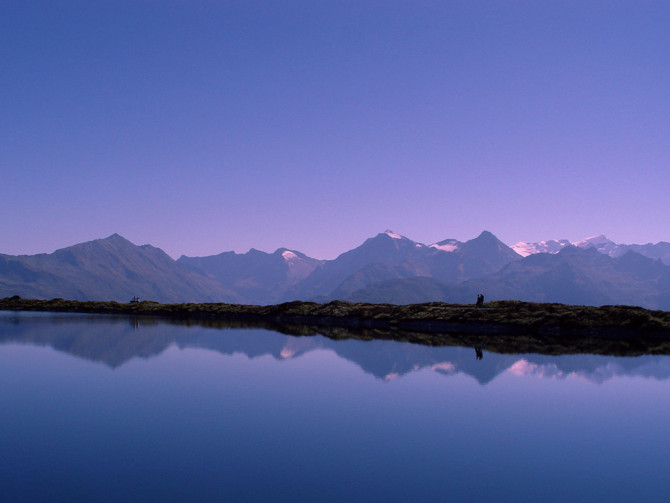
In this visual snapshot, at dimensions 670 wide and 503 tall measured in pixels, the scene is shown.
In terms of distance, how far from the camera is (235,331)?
3278 inches

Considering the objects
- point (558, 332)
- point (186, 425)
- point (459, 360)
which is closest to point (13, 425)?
point (186, 425)

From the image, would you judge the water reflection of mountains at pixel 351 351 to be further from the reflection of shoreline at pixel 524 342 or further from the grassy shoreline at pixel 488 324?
the grassy shoreline at pixel 488 324

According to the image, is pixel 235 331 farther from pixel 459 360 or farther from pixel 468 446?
pixel 468 446

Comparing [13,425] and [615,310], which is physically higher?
[615,310]

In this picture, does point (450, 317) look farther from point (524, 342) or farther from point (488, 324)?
point (524, 342)

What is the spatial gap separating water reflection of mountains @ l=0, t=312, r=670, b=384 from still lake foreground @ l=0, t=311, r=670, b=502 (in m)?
0.53

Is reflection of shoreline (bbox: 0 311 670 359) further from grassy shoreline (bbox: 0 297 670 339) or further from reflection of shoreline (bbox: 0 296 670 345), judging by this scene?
grassy shoreline (bbox: 0 297 670 339)

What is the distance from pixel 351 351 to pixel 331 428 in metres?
32.4

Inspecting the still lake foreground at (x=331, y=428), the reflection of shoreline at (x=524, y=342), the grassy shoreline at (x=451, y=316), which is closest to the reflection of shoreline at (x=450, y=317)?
the grassy shoreline at (x=451, y=316)

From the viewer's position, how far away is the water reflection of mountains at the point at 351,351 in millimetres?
47438

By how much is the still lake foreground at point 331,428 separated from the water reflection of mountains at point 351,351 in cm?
53

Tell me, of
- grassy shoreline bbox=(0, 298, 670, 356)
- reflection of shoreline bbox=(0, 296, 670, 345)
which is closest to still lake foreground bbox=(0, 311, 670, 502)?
grassy shoreline bbox=(0, 298, 670, 356)

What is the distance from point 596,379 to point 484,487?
2806 cm

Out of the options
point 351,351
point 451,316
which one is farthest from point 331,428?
point 451,316
